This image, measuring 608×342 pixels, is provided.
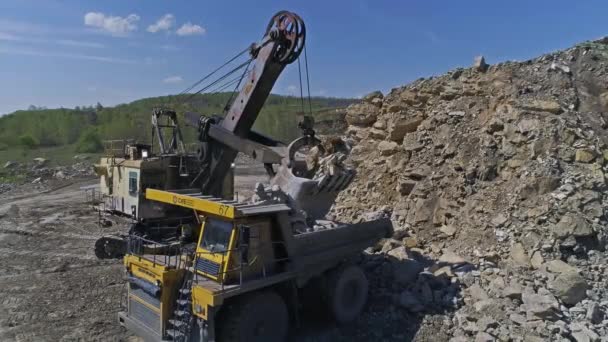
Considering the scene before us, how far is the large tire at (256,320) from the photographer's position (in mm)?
6594

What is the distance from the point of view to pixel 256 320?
6.86 metres

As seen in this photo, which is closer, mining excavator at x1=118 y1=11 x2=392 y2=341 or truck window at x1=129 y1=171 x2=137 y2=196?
mining excavator at x1=118 y1=11 x2=392 y2=341

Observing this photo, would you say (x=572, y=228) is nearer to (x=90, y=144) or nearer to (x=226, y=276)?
(x=226, y=276)

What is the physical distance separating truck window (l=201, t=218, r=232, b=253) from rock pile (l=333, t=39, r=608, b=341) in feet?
11.5

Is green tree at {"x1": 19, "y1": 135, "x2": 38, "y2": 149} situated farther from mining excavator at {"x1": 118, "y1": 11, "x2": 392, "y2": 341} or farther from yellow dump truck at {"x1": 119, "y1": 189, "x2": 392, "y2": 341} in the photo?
yellow dump truck at {"x1": 119, "y1": 189, "x2": 392, "y2": 341}

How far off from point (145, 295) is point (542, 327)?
222 inches

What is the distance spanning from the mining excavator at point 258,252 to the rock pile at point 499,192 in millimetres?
1480

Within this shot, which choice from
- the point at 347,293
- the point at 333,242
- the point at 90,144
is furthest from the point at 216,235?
the point at 90,144

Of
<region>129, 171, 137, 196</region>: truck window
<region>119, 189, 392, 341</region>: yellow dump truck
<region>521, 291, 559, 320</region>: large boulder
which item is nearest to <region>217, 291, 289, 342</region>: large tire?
<region>119, 189, 392, 341</region>: yellow dump truck

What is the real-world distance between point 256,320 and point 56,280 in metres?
6.58

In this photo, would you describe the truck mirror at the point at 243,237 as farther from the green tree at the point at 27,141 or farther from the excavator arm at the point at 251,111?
the green tree at the point at 27,141

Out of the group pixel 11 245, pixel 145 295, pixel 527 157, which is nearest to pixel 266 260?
pixel 145 295

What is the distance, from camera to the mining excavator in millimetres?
6691

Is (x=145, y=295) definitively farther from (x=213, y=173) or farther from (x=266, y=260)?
(x=213, y=173)
